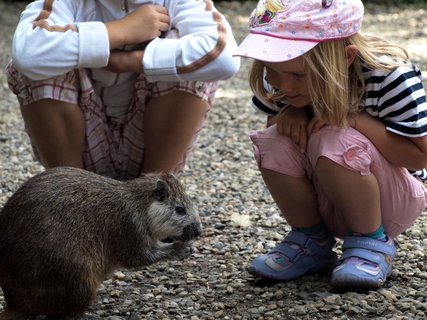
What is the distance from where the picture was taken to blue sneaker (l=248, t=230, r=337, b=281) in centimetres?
308

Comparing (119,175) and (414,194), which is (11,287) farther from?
(414,194)

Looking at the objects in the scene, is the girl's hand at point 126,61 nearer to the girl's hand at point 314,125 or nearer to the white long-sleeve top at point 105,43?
the white long-sleeve top at point 105,43

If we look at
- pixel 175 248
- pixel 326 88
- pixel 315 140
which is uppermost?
pixel 326 88

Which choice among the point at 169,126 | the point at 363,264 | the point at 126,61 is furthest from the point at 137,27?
the point at 363,264

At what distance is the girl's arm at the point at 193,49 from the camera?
3389 millimetres

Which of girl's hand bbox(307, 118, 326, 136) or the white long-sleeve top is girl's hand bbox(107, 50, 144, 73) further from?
girl's hand bbox(307, 118, 326, 136)

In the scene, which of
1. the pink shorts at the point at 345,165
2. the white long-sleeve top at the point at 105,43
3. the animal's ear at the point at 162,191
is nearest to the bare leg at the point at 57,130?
the white long-sleeve top at the point at 105,43

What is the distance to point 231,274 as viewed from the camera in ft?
10.6

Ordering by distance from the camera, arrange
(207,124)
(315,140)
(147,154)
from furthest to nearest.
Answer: (207,124), (147,154), (315,140)

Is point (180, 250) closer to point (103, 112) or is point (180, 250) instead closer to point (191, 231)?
point (191, 231)

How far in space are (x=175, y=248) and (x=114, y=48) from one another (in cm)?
93

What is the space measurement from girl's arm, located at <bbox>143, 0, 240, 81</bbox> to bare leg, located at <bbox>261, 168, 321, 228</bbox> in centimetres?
58

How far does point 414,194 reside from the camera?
3029 millimetres

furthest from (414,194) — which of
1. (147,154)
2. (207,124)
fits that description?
(207,124)
